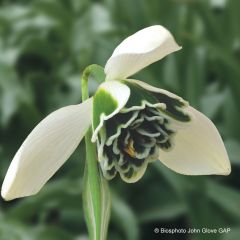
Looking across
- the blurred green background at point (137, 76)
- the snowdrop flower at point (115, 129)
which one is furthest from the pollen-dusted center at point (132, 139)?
the blurred green background at point (137, 76)

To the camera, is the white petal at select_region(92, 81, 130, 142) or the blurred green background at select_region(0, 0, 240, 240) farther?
the blurred green background at select_region(0, 0, 240, 240)

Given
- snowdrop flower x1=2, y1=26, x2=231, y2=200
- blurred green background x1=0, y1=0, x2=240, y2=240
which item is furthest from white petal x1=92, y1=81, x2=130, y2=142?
blurred green background x1=0, y1=0, x2=240, y2=240

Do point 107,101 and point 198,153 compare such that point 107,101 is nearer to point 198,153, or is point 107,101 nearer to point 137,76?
point 198,153

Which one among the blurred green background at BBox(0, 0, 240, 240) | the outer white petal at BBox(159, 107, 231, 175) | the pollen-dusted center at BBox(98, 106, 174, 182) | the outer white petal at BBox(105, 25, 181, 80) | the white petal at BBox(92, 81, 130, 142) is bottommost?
the blurred green background at BBox(0, 0, 240, 240)

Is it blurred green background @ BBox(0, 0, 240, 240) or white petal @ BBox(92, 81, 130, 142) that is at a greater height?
white petal @ BBox(92, 81, 130, 142)

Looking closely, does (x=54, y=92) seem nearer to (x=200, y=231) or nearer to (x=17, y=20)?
(x=17, y=20)

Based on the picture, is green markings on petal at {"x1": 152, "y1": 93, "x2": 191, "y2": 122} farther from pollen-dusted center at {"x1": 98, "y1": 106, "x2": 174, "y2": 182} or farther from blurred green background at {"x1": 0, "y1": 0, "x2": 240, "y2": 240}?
blurred green background at {"x1": 0, "y1": 0, "x2": 240, "y2": 240}

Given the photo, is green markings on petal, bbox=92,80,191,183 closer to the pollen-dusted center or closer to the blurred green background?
the pollen-dusted center
